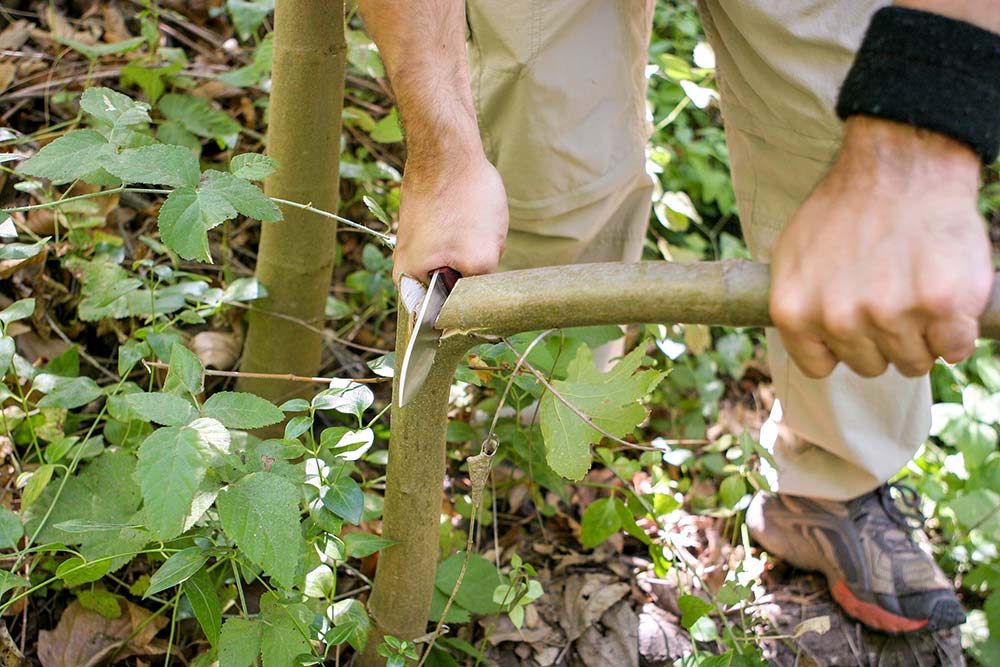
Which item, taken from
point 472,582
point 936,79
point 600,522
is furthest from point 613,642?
point 936,79

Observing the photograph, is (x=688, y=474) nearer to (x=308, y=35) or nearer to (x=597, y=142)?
(x=597, y=142)

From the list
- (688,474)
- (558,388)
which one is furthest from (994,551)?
(558,388)

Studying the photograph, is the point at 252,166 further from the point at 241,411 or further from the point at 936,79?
the point at 936,79

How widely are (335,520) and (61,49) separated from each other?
6.59 ft

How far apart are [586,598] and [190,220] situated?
4.00 feet

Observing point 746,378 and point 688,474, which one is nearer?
point 688,474

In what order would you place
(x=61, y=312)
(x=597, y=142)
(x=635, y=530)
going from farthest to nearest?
(x=61, y=312)
(x=597, y=142)
(x=635, y=530)

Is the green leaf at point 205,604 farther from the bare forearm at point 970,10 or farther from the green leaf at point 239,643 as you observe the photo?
the bare forearm at point 970,10

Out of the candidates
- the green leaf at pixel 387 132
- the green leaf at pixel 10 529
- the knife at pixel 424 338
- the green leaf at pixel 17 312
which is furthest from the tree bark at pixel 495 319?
the green leaf at pixel 387 132

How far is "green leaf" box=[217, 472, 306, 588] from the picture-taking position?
1103 millimetres

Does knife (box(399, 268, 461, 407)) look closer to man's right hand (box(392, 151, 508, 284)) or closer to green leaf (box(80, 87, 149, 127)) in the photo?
man's right hand (box(392, 151, 508, 284))

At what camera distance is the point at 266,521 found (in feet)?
3.68

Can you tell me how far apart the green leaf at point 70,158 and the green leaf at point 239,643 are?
0.73m

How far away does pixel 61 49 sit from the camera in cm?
249
